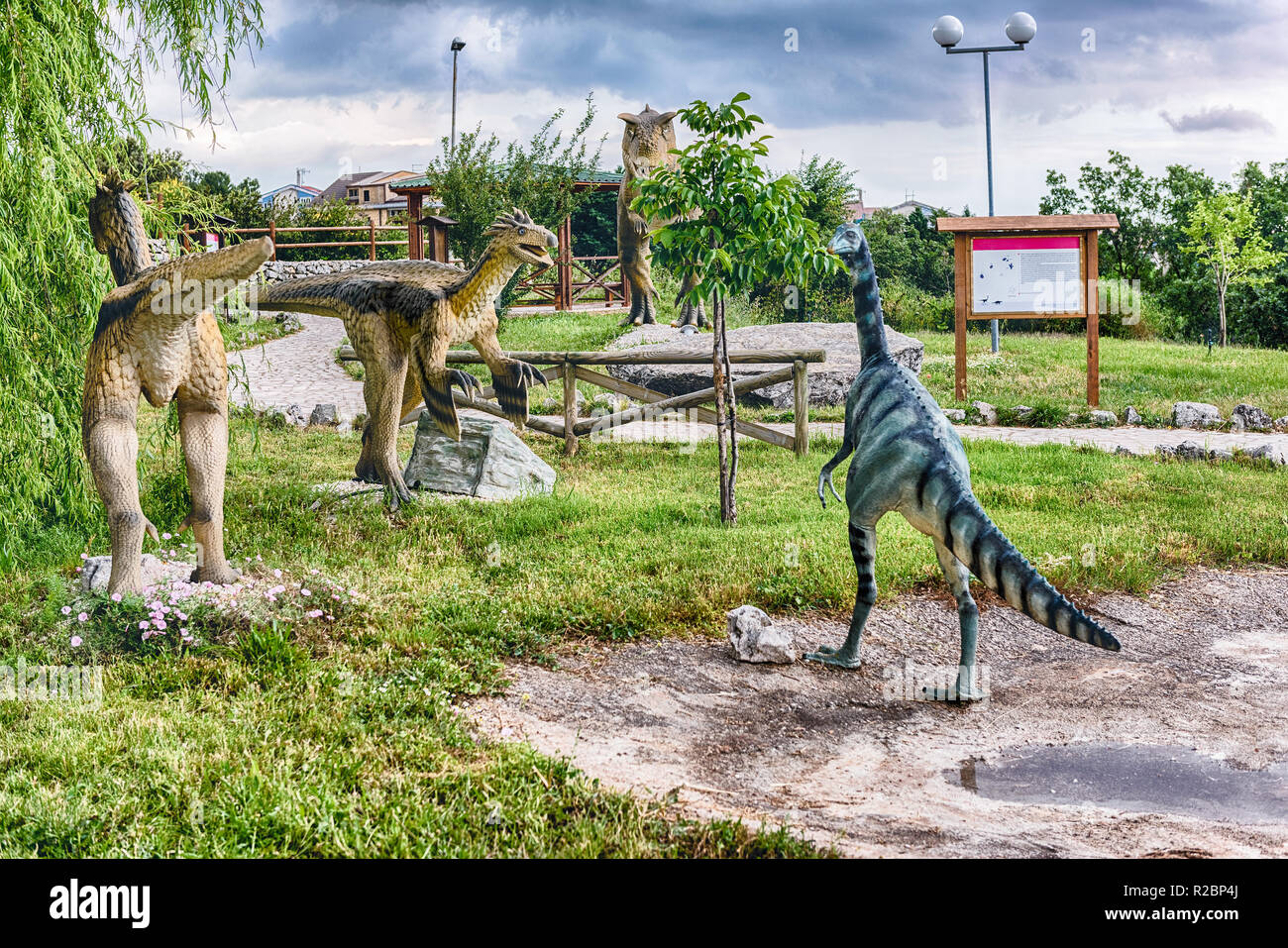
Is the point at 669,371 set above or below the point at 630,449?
above

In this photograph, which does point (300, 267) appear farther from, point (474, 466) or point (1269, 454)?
point (1269, 454)

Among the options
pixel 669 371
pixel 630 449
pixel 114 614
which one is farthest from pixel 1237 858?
pixel 669 371

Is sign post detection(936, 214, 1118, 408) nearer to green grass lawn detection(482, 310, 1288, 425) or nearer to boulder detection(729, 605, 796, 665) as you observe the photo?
green grass lawn detection(482, 310, 1288, 425)

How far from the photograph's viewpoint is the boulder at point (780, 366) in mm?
13320

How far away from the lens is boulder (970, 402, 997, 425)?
12406 mm

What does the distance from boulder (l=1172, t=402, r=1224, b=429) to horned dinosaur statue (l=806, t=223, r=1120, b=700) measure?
815 centimetres

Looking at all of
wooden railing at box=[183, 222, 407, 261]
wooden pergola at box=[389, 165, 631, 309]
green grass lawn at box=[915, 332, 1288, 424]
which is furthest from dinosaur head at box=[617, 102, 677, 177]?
wooden railing at box=[183, 222, 407, 261]

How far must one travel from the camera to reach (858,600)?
523 centimetres

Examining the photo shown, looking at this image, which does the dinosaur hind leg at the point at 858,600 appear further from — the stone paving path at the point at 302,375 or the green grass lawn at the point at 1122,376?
the green grass lawn at the point at 1122,376

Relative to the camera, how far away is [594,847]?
3.27 metres

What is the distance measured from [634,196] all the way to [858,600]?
1273 centimetres
